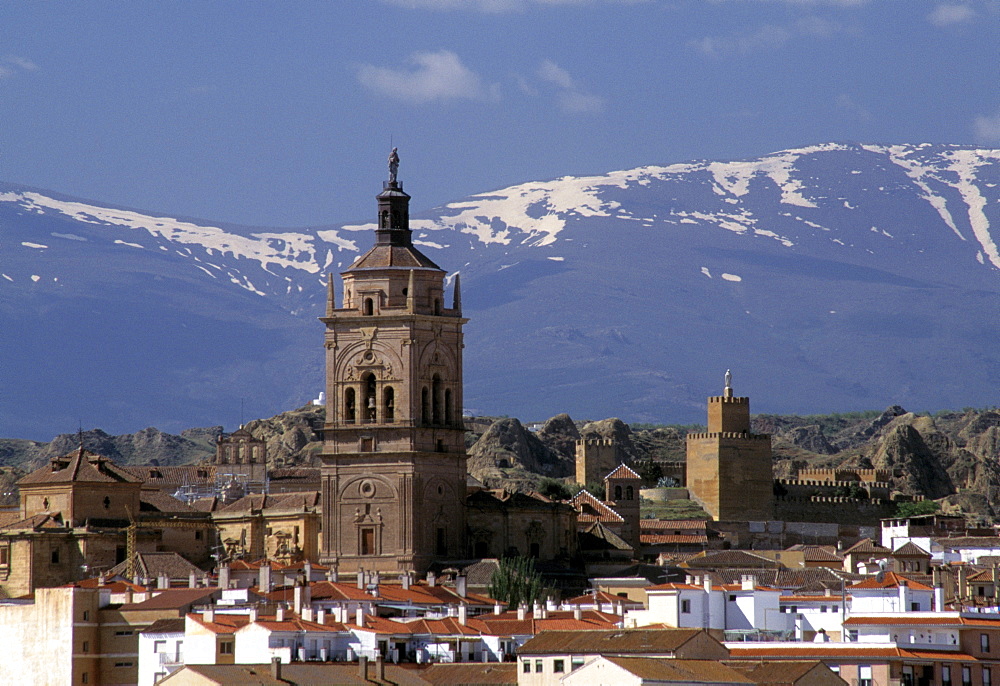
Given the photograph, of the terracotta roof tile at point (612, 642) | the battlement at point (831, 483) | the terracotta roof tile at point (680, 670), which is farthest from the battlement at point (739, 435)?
the terracotta roof tile at point (680, 670)

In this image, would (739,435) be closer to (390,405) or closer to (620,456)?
(620,456)

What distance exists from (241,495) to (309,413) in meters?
58.1

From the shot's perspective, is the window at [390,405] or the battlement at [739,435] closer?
the window at [390,405]

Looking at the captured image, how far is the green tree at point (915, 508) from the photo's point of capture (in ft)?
472

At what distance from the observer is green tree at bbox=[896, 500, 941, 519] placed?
144 m

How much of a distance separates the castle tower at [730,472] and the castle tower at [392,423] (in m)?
44.4

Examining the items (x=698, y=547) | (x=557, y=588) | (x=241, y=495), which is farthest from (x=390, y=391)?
(x=698, y=547)

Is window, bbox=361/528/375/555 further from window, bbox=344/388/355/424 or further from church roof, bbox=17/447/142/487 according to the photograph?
church roof, bbox=17/447/142/487

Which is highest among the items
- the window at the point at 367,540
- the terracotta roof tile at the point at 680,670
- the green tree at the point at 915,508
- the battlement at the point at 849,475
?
the battlement at the point at 849,475

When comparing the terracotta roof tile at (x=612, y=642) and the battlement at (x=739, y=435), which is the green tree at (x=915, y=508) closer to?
the battlement at (x=739, y=435)

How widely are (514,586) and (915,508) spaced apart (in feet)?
194

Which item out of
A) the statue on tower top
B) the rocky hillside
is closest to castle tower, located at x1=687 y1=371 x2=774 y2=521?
the rocky hillside

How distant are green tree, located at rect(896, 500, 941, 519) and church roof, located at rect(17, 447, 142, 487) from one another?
181 feet

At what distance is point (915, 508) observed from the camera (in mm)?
146000
